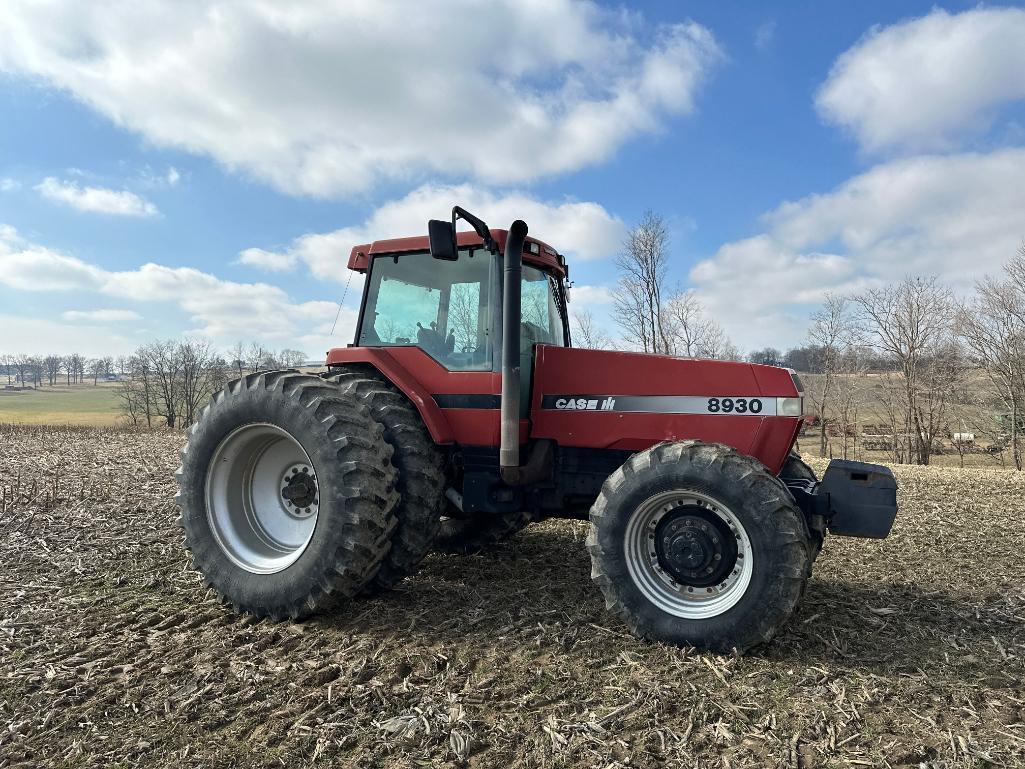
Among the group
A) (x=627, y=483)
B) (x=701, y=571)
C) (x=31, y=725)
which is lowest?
(x=31, y=725)

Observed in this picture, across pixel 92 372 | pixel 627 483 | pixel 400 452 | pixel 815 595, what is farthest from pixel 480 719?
pixel 92 372

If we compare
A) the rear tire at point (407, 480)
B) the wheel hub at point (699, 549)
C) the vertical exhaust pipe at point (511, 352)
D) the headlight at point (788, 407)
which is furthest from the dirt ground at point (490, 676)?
the headlight at point (788, 407)

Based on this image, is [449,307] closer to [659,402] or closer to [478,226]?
[478,226]

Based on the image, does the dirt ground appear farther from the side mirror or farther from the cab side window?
the side mirror

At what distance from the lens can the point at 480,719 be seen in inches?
113

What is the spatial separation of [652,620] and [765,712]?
809mm

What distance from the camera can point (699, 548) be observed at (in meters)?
3.61

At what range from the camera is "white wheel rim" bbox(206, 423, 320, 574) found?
438 centimetres

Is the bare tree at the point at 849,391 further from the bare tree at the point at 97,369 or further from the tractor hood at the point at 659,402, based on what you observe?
the bare tree at the point at 97,369

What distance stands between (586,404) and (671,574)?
1256mm

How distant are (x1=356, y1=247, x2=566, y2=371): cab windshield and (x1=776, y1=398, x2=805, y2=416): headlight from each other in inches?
67.4

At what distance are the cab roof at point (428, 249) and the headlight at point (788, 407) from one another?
1991 mm

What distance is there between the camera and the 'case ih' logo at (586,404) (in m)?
4.32

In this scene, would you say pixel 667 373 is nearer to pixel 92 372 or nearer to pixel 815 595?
pixel 815 595
